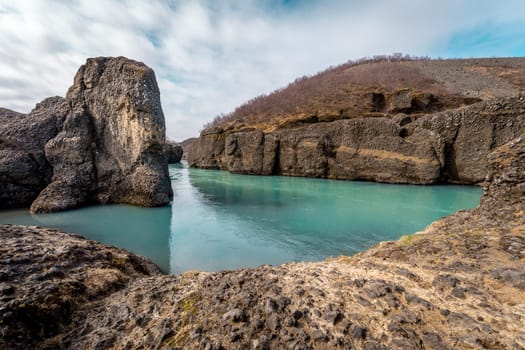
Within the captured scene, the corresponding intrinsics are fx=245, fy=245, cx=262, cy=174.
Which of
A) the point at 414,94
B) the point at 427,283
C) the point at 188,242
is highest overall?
the point at 414,94

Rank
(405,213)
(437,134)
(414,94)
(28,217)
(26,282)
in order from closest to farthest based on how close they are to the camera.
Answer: (26,282)
(28,217)
(405,213)
(437,134)
(414,94)

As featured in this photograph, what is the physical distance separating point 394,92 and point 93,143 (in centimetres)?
2479

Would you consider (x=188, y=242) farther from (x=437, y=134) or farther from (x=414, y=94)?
(x=414, y=94)

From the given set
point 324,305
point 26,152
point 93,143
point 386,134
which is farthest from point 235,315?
point 386,134

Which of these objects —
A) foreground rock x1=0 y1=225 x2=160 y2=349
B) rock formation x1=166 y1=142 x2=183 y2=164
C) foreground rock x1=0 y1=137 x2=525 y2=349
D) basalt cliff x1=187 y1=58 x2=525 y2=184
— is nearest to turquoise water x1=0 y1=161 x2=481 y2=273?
foreground rock x1=0 y1=225 x2=160 y2=349

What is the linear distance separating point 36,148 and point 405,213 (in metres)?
11.9

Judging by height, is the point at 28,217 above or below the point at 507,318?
below

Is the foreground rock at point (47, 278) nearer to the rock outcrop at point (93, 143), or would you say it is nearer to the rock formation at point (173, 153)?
the rock outcrop at point (93, 143)

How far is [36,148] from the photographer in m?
8.03

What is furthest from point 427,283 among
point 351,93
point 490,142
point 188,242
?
point 351,93

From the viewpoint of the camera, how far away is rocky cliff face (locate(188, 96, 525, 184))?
38.4 feet

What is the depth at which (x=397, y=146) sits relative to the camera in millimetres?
13930

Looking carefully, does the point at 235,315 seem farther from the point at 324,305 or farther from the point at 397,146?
the point at 397,146

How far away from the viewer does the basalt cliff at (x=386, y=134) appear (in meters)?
12.1
